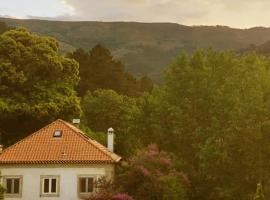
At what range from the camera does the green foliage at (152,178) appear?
1527 inches

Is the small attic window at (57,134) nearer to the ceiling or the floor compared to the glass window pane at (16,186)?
nearer to the ceiling

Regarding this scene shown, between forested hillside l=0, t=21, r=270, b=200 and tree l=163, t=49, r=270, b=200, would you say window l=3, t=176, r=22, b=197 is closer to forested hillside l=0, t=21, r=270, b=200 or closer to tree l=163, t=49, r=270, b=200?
forested hillside l=0, t=21, r=270, b=200

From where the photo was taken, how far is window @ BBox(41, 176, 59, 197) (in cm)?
4188

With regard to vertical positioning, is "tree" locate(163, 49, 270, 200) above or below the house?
above

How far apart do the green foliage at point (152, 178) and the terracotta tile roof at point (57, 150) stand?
205 centimetres

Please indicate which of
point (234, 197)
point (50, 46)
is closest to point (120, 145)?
point (50, 46)

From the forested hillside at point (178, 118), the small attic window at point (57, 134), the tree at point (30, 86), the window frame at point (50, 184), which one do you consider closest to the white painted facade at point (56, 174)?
the window frame at point (50, 184)

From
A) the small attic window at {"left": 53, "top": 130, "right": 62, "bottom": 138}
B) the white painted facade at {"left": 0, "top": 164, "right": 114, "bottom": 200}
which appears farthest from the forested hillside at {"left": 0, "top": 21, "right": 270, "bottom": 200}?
the small attic window at {"left": 53, "top": 130, "right": 62, "bottom": 138}

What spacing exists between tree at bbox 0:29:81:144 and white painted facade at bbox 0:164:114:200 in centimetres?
807

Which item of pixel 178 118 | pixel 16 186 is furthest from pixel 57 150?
pixel 178 118

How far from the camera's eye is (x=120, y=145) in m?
52.0

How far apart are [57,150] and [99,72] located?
45781 millimetres

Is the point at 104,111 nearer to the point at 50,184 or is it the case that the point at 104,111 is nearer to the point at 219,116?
the point at 219,116

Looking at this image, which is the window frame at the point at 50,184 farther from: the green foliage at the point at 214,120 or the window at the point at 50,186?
the green foliage at the point at 214,120
